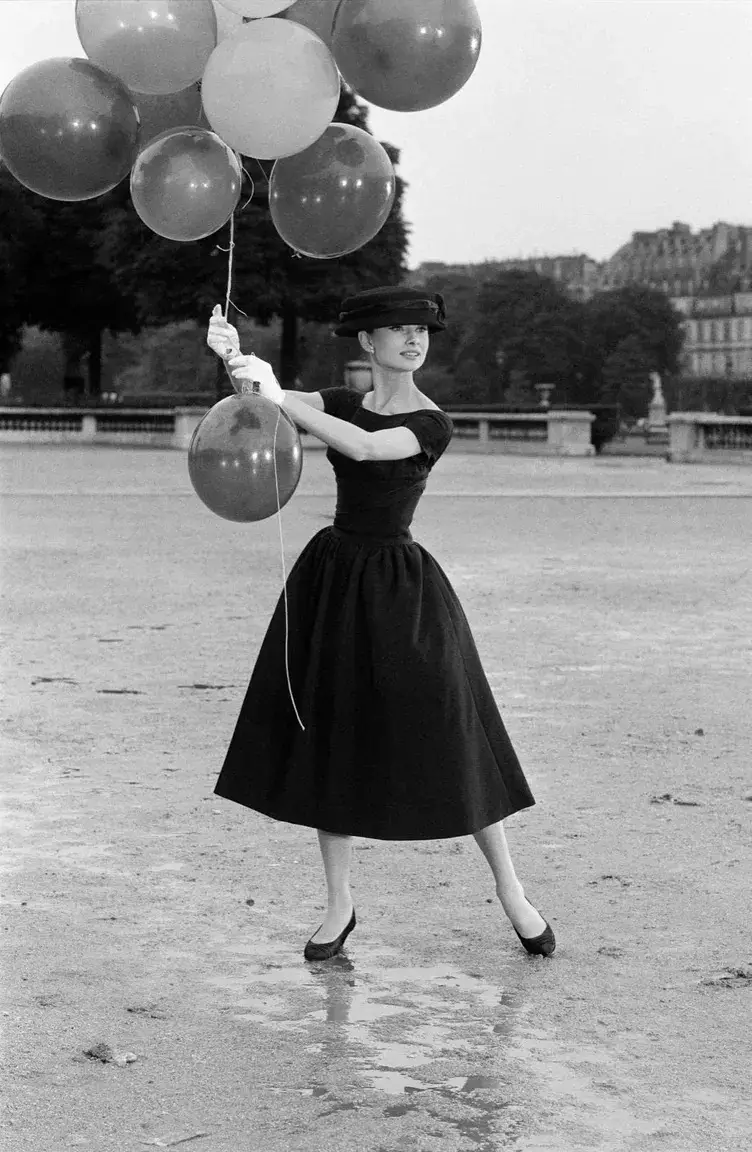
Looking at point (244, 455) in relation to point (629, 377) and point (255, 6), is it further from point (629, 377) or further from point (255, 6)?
point (629, 377)

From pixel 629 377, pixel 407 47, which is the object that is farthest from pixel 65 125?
pixel 629 377

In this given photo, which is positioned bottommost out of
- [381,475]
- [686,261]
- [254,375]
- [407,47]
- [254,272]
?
[381,475]

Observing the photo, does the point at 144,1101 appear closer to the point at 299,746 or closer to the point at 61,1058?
the point at 61,1058

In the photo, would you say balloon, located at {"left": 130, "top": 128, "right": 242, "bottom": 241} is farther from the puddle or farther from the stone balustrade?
the stone balustrade

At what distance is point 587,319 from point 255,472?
110768mm

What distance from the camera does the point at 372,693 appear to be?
4.68m

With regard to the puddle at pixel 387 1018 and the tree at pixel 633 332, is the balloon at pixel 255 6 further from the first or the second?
the tree at pixel 633 332

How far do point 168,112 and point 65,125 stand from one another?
1.60 ft

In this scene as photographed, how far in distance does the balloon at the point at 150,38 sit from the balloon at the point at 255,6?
0.08 meters

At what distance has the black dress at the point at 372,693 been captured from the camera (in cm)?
464

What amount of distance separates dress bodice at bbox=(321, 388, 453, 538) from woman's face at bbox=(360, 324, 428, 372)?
0.13 meters

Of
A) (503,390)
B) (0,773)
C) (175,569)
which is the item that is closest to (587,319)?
(503,390)

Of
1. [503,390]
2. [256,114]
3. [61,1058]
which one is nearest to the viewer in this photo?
[61,1058]

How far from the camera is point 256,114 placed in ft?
15.5
